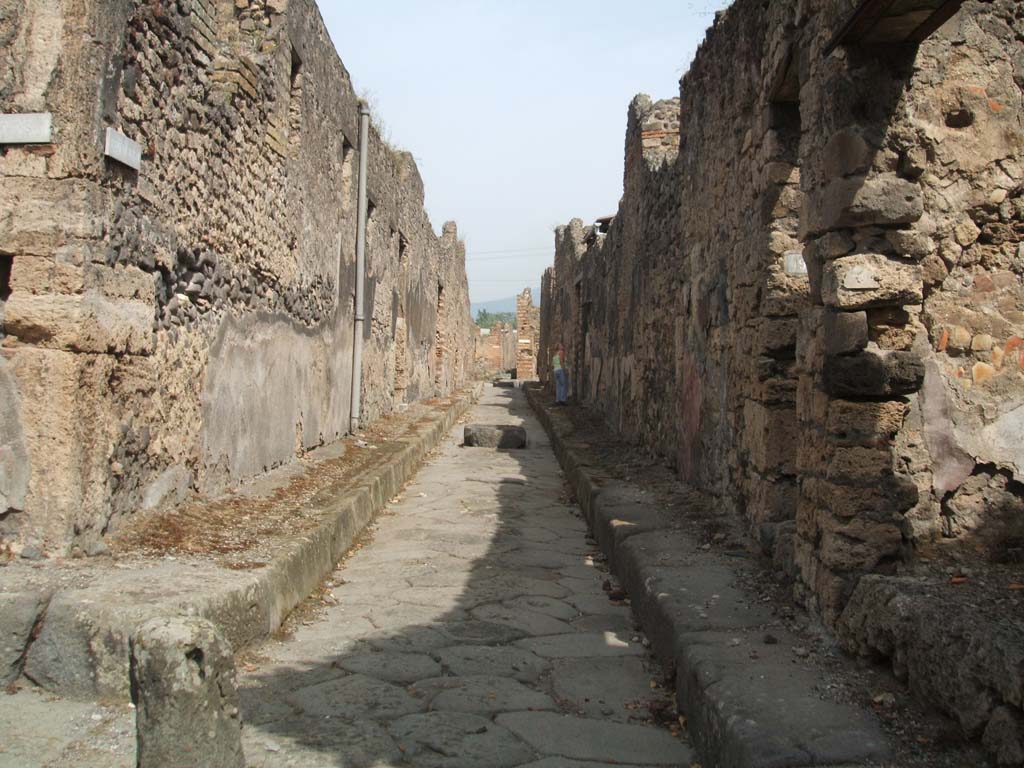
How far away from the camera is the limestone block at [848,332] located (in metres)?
3.16

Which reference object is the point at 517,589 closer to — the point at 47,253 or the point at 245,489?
the point at 245,489

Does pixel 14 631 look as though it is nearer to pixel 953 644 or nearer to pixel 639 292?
pixel 953 644

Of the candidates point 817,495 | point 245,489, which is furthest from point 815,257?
point 245,489

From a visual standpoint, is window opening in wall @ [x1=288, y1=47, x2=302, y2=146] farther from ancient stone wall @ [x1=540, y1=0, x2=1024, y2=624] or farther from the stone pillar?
the stone pillar

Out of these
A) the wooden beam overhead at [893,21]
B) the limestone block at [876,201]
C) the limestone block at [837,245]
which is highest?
the wooden beam overhead at [893,21]

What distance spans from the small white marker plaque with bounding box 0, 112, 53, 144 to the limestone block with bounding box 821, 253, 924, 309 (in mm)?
3037

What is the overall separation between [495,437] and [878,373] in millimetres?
8382

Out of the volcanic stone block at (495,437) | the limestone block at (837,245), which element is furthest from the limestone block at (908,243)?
the volcanic stone block at (495,437)

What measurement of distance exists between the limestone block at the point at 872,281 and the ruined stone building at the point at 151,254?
2.86 m

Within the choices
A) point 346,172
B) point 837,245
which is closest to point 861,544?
point 837,245

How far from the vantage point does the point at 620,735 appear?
3053 millimetres

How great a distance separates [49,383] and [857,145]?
122 inches

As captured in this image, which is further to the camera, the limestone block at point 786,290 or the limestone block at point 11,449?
the limestone block at point 786,290

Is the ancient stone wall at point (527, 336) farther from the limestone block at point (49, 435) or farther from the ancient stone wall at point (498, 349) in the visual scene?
the limestone block at point (49, 435)
